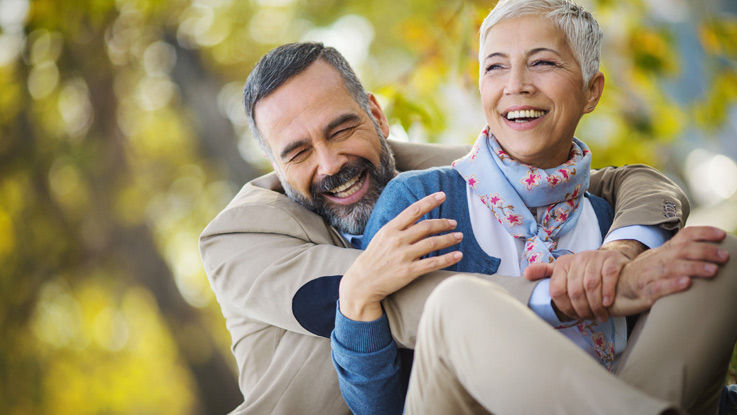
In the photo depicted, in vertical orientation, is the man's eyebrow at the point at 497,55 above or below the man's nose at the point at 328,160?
above

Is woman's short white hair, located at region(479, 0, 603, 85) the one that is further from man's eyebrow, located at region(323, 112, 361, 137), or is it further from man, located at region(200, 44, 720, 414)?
man's eyebrow, located at region(323, 112, 361, 137)

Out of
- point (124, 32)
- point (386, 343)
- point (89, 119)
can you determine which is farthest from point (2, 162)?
point (386, 343)

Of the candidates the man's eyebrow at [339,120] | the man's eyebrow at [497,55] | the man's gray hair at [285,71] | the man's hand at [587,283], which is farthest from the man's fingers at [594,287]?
the man's gray hair at [285,71]

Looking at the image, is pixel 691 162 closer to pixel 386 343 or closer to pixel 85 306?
pixel 386 343

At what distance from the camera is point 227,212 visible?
2109 mm

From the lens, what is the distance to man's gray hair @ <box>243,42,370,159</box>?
2.22 meters

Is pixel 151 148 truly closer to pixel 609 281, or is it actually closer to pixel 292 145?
pixel 292 145

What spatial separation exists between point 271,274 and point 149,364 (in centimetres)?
896

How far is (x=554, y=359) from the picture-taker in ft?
3.91

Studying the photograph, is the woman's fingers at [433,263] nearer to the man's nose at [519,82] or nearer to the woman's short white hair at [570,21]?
the man's nose at [519,82]

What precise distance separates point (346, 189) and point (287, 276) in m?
0.49

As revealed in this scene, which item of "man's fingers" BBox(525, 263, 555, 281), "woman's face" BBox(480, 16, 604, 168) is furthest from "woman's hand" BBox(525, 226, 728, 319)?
"woman's face" BBox(480, 16, 604, 168)

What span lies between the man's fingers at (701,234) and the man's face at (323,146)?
3.28 feet

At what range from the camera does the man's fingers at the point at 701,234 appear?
145 cm
